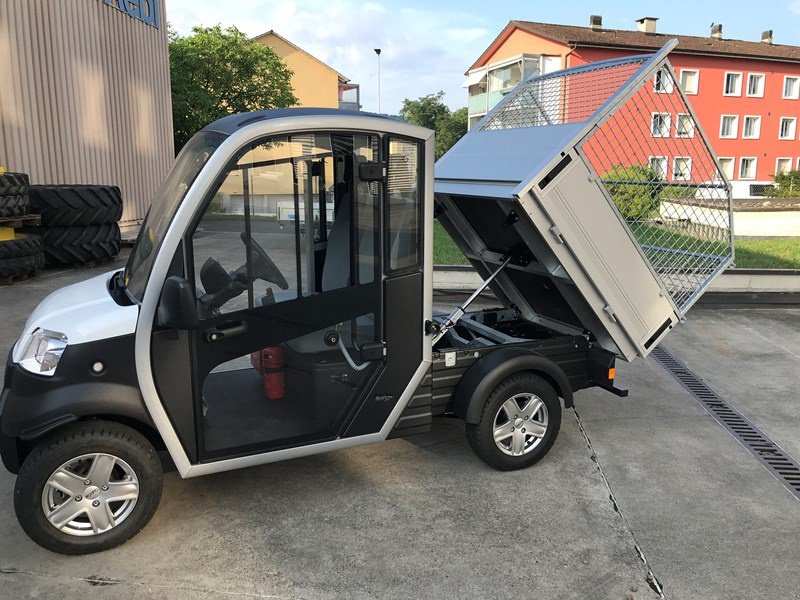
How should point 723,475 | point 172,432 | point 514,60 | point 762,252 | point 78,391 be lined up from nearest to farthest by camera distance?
point 78,391 < point 172,432 < point 723,475 < point 762,252 < point 514,60

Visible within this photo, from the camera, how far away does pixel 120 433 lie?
3.18 meters

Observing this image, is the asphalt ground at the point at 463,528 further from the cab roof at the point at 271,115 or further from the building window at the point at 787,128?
the building window at the point at 787,128

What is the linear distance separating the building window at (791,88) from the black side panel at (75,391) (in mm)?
47498

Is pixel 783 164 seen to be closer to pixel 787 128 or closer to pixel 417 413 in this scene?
pixel 787 128

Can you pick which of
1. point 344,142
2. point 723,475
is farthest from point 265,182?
point 723,475

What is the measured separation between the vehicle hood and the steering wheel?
2.01 feet

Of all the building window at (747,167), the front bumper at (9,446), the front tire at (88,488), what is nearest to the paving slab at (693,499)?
the front tire at (88,488)

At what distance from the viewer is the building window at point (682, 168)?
14.8ft

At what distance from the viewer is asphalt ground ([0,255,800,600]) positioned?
305cm

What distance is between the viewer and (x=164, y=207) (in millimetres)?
3453

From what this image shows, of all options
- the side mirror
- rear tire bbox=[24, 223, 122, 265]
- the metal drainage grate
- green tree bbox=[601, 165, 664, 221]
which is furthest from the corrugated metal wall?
the metal drainage grate

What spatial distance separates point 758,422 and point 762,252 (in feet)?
27.4

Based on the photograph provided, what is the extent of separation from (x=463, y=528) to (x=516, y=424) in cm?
84

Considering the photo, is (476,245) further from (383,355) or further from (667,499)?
(667,499)
